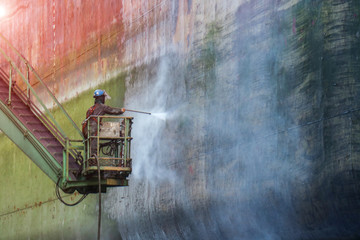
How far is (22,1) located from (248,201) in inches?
496

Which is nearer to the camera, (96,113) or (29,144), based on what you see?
(96,113)

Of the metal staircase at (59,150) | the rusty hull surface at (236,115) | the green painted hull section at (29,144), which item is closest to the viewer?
the rusty hull surface at (236,115)

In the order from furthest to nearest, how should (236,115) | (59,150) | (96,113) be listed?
(59,150), (96,113), (236,115)

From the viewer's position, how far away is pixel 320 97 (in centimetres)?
766

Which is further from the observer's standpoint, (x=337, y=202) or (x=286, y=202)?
(x=286, y=202)

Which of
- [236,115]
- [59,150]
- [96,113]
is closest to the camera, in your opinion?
[236,115]

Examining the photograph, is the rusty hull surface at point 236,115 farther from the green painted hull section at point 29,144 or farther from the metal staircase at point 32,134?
the green painted hull section at point 29,144

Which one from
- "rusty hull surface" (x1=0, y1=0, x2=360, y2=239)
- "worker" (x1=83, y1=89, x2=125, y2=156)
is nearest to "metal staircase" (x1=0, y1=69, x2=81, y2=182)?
"worker" (x1=83, y1=89, x2=125, y2=156)

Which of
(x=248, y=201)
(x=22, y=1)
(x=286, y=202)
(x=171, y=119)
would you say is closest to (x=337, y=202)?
(x=286, y=202)

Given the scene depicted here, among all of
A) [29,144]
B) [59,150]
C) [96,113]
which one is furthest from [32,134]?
[96,113]

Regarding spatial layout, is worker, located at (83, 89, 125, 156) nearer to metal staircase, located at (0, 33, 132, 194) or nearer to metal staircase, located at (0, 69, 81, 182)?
metal staircase, located at (0, 33, 132, 194)

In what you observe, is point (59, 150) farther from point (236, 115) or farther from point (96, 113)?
point (236, 115)

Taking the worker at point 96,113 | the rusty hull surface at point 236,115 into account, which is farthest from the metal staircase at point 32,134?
the rusty hull surface at point 236,115

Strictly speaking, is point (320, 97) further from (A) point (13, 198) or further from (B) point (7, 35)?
(B) point (7, 35)
